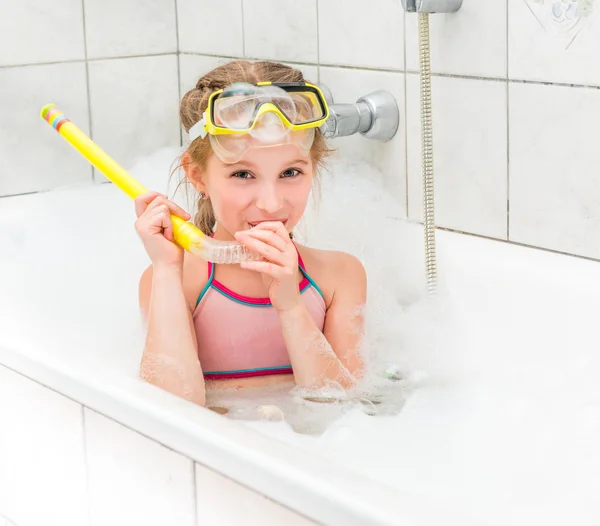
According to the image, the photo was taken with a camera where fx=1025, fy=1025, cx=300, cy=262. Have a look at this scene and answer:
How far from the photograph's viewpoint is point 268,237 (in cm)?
144

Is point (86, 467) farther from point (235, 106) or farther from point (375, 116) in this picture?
point (375, 116)

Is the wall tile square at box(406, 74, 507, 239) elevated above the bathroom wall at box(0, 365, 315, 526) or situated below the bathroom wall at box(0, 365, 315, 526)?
above

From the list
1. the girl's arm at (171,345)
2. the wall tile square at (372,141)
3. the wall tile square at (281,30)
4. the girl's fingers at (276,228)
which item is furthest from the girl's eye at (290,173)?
the wall tile square at (281,30)

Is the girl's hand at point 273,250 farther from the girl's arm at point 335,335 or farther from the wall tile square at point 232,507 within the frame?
the wall tile square at point 232,507

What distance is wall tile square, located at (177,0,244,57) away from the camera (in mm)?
2537

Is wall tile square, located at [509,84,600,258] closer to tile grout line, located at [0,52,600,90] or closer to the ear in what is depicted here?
tile grout line, located at [0,52,600,90]

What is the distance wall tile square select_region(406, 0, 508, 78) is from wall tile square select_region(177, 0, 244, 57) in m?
0.60

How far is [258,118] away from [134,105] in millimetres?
1317

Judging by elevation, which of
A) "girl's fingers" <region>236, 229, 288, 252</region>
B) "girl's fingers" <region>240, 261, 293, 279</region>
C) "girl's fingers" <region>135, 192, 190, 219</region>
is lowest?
"girl's fingers" <region>240, 261, 293, 279</region>

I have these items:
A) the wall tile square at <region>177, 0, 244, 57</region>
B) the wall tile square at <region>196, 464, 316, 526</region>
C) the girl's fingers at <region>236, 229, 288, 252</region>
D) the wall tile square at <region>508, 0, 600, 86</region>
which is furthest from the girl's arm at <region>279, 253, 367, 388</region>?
the wall tile square at <region>177, 0, 244, 57</region>

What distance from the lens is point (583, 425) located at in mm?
1519

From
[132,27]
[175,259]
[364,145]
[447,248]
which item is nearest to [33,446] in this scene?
[175,259]

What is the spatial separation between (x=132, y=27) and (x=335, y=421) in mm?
1524

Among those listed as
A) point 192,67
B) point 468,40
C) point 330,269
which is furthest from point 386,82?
point 192,67
